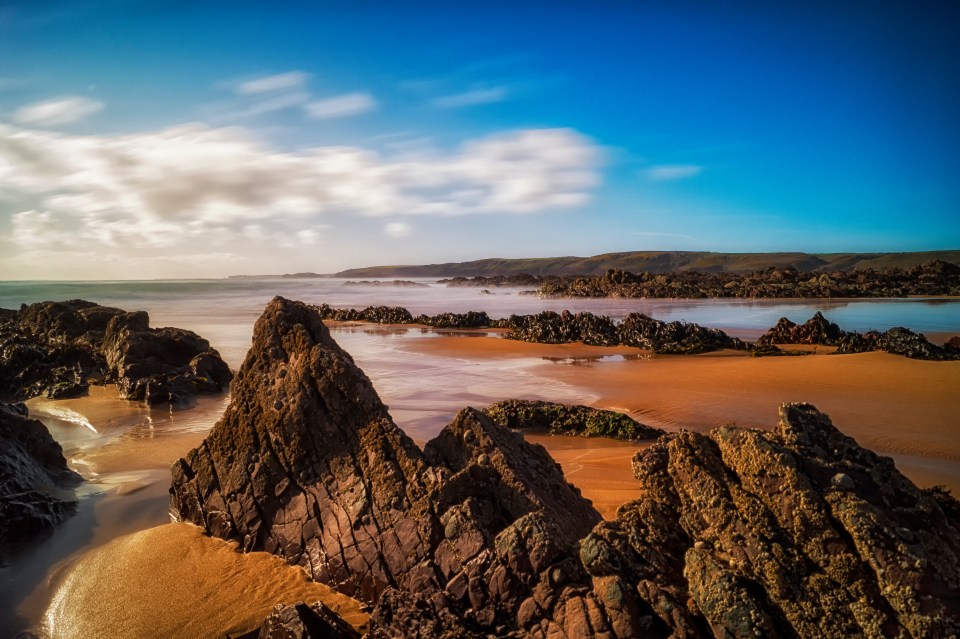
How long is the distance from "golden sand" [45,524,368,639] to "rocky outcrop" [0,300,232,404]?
22.1 ft

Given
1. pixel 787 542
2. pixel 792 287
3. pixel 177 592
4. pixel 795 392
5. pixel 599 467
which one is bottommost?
pixel 177 592

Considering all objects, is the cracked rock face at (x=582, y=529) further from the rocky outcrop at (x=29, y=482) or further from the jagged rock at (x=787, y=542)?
the rocky outcrop at (x=29, y=482)

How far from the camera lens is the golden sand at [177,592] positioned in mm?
4203

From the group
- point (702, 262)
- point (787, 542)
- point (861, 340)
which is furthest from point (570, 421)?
point (702, 262)

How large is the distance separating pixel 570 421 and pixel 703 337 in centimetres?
906

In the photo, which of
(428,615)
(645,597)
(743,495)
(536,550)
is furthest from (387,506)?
(743,495)

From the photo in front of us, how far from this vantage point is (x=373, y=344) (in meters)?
19.8

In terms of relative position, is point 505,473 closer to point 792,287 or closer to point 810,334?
point 810,334

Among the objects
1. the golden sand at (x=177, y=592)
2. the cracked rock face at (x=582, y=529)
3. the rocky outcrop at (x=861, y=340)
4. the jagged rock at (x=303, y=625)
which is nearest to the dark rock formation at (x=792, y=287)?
the rocky outcrop at (x=861, y=340)

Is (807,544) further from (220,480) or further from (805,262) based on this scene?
(805,262)

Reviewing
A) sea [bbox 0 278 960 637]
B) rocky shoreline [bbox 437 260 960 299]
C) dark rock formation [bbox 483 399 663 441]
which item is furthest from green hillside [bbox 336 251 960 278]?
dark rock formation [bbox 483 399 663 441]

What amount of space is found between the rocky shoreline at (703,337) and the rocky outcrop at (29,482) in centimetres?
1342

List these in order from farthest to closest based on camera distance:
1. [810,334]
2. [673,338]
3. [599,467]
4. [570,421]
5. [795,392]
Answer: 1. [673,338]
2. [810,334]
3. [795,392]
4. [570,421]
5. [599,467]

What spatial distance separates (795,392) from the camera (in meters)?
11.0
